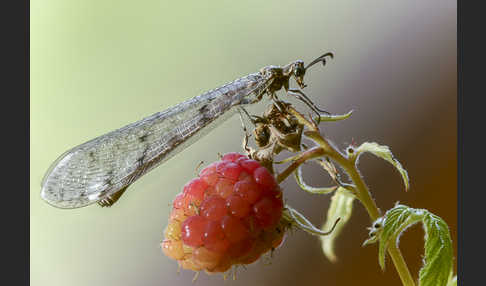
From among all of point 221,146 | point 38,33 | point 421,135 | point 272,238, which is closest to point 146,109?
point 221,146

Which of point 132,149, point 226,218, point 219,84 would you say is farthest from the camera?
point 219,84

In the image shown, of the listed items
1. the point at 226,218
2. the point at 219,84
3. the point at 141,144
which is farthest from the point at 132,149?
the point at 219,84

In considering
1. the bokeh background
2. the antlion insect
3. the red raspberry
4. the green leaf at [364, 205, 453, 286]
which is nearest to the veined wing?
the antlion insect

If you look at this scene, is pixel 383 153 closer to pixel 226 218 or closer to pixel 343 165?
pixel 343 165

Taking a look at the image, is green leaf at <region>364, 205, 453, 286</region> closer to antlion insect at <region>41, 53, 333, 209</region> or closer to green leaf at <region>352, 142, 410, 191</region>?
green leaf at <region>352, 142, 410, 191</region>

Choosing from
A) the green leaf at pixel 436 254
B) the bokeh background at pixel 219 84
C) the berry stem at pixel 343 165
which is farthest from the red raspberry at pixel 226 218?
the bokeh background at pixel 219 84

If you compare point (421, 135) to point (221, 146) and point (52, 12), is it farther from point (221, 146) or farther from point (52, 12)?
point (52, 12)
